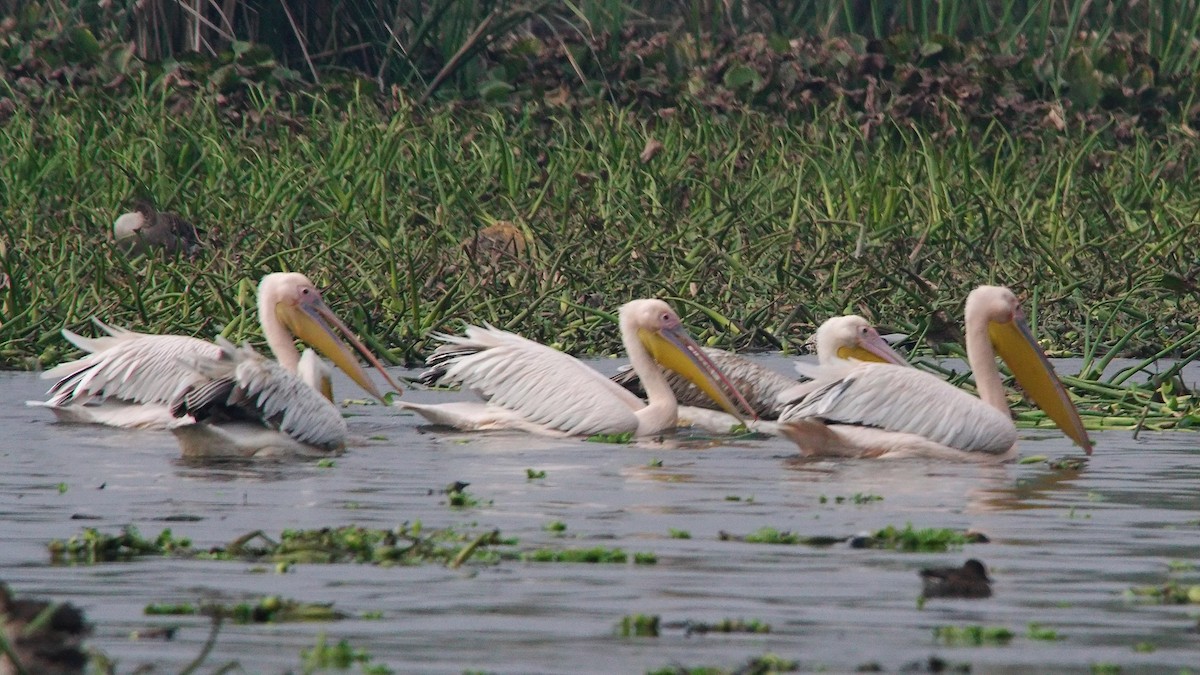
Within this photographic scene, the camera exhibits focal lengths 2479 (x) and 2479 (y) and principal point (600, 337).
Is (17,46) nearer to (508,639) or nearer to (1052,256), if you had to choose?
(1052,256)

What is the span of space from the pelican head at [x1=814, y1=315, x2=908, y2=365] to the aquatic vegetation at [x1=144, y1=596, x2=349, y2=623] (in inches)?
176

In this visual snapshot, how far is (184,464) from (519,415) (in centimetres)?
158

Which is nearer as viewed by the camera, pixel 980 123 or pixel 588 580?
pixel 588 580

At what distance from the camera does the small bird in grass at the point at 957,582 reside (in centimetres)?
489

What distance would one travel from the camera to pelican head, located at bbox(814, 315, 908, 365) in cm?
887

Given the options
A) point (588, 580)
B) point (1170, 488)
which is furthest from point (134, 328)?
point (588, 580)

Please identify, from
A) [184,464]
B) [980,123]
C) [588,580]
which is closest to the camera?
[588,580]

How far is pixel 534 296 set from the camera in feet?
36.6

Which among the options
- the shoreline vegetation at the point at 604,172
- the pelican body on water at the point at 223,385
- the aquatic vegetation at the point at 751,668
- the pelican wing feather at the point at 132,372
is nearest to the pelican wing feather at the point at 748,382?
the shoreline vegetation at the point at 604,172

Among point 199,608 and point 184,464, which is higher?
point 199,608

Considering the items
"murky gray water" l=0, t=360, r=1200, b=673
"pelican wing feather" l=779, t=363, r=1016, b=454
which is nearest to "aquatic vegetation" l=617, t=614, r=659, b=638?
"murky gray water" l=0, t=360, r=1200, b=673

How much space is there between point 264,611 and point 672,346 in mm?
4625

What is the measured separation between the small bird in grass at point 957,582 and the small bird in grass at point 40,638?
1.75m

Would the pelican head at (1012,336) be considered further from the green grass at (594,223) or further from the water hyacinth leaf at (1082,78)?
the water hyacinth leaf at (1082,78)
